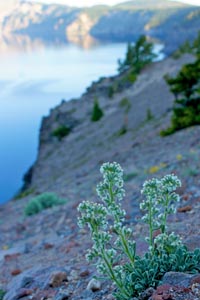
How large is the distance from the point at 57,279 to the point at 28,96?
66741mm

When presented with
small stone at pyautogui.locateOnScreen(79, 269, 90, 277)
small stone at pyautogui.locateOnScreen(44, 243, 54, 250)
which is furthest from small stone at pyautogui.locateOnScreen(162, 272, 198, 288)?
small stone at pyautogui.locateOnScreen(44, 243, 54, 250)

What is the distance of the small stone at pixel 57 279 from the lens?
15.1 feet

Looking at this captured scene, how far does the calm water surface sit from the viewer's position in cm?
4571

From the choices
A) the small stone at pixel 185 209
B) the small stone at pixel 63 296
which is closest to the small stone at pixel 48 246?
the small stone at pixel 185 209

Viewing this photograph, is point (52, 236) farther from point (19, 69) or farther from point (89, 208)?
point (19, 69)

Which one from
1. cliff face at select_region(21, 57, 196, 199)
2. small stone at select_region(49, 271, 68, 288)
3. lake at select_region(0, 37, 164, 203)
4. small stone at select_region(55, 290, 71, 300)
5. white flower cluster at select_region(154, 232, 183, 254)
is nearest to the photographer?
white flower cluster at select_region(154, 232, 183, 254)

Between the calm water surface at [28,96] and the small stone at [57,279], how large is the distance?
107 feet

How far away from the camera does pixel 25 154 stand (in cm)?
4838

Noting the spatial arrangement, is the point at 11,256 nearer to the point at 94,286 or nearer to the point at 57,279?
the point at 57,279

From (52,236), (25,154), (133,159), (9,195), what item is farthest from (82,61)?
(52,236)

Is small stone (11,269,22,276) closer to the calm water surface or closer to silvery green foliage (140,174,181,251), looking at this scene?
silvery green foliage (140,174,181,251)

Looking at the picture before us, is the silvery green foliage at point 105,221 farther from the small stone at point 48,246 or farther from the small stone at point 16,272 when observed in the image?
the small stone at point 48,246

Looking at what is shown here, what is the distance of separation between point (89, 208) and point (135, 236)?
262cm

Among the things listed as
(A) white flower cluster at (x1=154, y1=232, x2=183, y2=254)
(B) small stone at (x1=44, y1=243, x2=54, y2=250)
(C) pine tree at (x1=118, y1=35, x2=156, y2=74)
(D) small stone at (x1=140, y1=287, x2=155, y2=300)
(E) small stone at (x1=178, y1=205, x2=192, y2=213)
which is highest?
(C) pine tree at (x1=118, y1=35, x2=156, y2=74)
